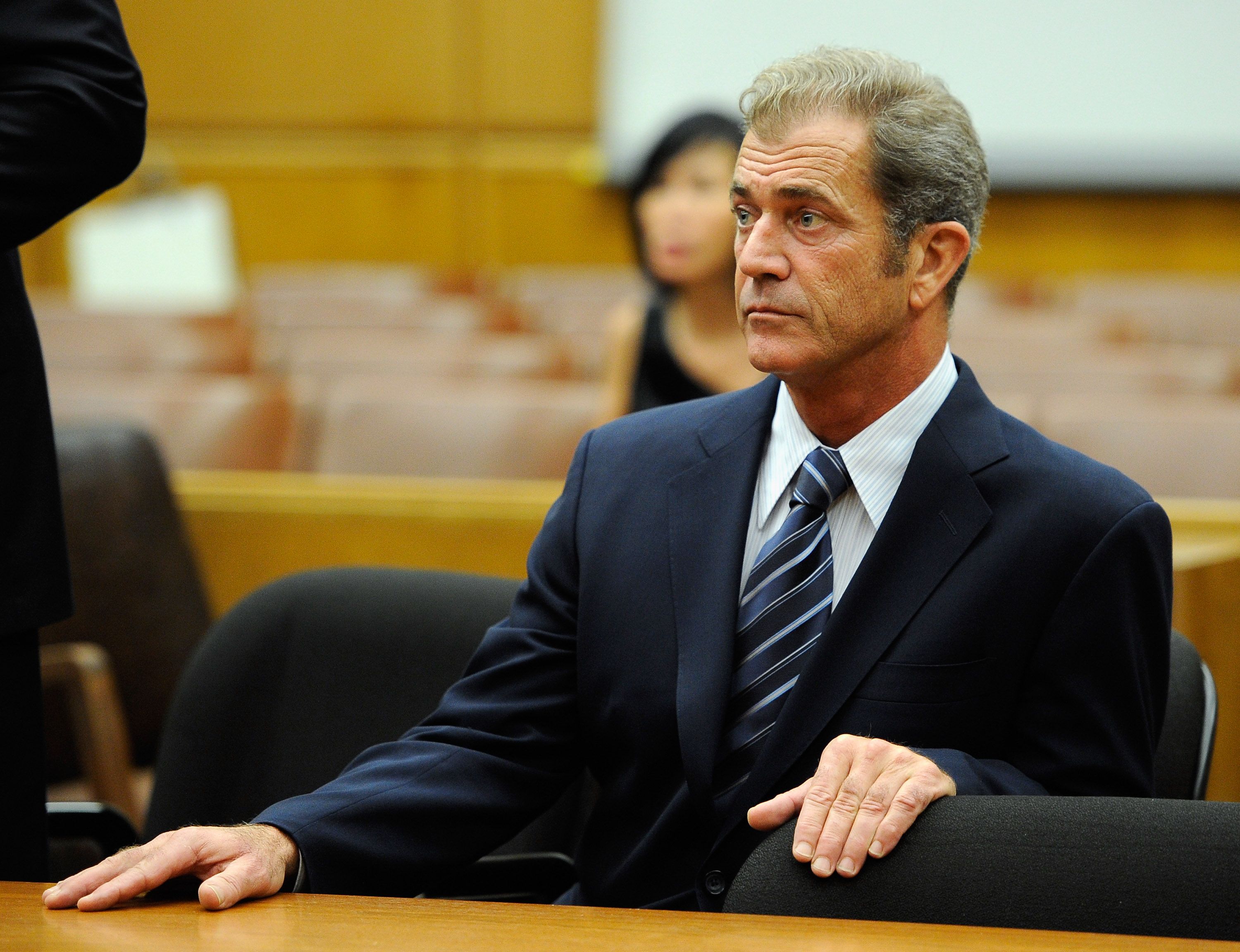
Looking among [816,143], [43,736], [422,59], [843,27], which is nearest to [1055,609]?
[816,143]

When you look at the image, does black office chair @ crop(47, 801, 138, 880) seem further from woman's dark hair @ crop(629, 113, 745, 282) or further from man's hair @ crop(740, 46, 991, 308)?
woman's dark hair @ crop(629, 113, 745, 282)

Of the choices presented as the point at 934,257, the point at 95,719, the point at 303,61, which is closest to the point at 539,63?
the point at 303,61

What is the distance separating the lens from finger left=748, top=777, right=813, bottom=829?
91 centimetres

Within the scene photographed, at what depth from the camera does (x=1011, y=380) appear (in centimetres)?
357

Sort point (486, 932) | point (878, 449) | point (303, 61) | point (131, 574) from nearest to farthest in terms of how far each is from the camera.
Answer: point (486, 932)
point (878, 449)
point (131, 574)
point (303, 61)

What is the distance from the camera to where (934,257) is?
1140 mm

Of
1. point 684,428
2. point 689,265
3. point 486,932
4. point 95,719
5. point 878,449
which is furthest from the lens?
point 689,265

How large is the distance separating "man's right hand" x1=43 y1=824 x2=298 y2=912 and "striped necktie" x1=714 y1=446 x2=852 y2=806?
14.5 inches

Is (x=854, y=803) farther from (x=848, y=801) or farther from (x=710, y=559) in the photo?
(x=710, y=559)

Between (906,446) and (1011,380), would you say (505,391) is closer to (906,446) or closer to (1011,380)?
(1011,380)

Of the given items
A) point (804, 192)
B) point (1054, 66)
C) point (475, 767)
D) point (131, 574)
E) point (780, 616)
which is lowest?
point (131, 574)

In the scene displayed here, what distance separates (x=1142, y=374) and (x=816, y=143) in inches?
104

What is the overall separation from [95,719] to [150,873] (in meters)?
1.09

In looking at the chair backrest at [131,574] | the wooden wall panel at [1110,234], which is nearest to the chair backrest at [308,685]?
the chair backrest at [131,574]
